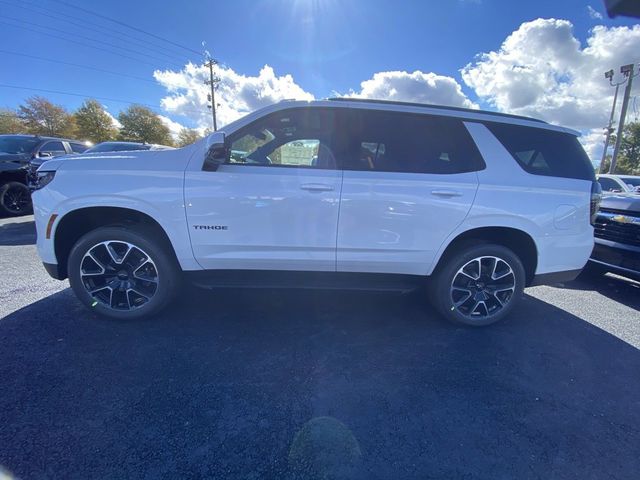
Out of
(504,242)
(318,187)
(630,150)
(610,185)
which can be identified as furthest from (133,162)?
(630,150)

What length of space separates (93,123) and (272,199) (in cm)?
5542

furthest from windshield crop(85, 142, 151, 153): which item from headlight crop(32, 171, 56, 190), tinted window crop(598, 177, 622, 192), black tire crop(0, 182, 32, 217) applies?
tinted window crop(598, 177, 622, 192)

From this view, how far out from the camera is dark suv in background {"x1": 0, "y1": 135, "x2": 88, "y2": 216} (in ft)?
24.8

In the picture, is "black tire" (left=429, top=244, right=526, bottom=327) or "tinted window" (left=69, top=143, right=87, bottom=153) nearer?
"black tire" (left=429, top=244, right=526, bottom=327)

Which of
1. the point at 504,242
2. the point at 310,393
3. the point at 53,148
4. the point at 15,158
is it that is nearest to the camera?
the point at 310,393

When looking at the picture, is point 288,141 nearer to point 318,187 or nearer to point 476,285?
point 318,187

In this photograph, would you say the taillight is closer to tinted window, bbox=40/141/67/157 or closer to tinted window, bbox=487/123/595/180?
tinted window, bbox=487/123/595/180

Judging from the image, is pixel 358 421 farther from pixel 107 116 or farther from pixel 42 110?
pixel 42 110

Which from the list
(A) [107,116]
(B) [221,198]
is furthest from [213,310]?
(A) [107,116]

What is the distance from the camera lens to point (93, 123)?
44594 millimetres

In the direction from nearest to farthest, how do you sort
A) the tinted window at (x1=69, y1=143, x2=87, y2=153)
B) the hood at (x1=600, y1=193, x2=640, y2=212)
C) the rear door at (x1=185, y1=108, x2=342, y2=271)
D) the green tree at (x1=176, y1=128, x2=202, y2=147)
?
the rear door at (x1=185, y1=108, x2=342, y2=271) < the hood at (x1=600, y1=193, x2=640, y2=212) < the tinted window at (x1=69, y1=143, x2=87, y2=153) < the green tree at (x1=176, y1=128, x2=202, y2=147)

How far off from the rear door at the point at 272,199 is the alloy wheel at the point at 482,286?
1.34m

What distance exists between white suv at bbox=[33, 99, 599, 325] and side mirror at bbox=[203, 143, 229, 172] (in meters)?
0.01

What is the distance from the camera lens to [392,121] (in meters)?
2.97
